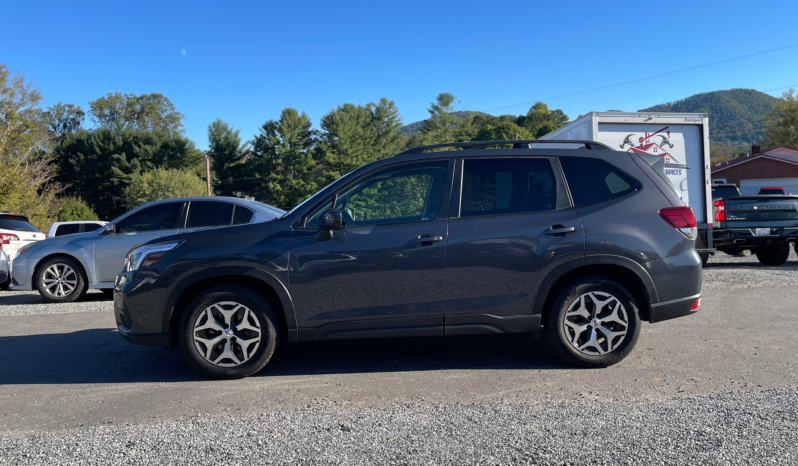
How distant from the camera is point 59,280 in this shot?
963 centimetres

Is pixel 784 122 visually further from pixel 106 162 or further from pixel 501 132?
pixel 106 162

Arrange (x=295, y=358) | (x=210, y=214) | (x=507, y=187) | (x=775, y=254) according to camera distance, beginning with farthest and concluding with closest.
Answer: (x=775, y=254) → (x=210, y=214) → (x=295, y=358) → (x=507, y=187)

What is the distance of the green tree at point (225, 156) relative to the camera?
219ft

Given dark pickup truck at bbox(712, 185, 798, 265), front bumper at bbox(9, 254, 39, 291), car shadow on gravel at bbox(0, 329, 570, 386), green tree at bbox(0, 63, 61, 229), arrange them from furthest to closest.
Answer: green tree at bbox(0, 63, 61, 229), dark pickup truck at bbox(712, 185, 798, 265), front bumper at bbox(9, 254, 39, 291), car shadow on gravel at bbox(0, 329, 570, 386)

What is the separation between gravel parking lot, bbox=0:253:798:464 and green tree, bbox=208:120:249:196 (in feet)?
209

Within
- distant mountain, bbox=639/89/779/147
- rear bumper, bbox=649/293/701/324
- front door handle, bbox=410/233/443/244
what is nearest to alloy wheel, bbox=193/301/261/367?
front door handle, bbox=410/233/443/244

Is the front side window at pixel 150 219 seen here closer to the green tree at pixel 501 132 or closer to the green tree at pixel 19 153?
the green tree at pixel 19 153

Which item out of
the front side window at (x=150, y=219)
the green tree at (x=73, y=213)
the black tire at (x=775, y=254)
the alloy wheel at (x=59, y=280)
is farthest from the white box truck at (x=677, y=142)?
the green tree at (x=73, y=213)

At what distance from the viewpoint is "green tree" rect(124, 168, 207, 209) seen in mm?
53531

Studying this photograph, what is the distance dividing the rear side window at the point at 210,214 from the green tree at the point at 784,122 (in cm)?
6208

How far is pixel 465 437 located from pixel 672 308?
2.46m

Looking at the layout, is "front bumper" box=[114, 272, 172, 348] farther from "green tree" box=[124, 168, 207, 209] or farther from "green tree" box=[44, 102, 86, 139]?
"green tree" box=[44, 102, 86, 139]

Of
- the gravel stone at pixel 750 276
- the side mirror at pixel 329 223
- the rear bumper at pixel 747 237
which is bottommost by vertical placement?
the gravel stone at pixel 750 276

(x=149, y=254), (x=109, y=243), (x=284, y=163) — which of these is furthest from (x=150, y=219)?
(x=284, y=163)
